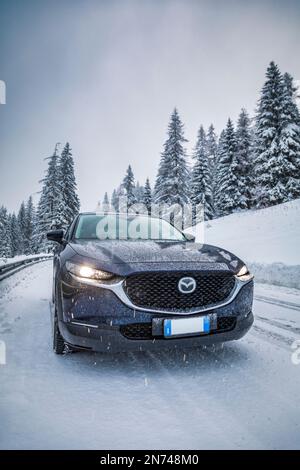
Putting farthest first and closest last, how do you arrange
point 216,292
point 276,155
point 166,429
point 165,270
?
point 276,155 → point 216,292 → point 165,270 → point 166,429

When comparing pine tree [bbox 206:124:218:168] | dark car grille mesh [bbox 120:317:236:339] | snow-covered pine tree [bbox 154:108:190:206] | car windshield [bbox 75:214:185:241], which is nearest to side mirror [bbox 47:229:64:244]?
car windshield [bbox 75:214:185:241]

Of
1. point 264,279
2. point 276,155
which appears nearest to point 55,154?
point 276,155

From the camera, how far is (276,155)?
938 inches

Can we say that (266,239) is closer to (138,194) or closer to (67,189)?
(67,189)

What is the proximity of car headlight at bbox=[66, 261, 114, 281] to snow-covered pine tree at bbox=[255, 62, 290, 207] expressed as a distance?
23.4 meters

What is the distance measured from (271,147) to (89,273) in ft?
80.8

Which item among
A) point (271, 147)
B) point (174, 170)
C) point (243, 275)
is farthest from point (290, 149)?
point (243, 275)

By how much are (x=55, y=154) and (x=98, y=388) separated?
1566 inches

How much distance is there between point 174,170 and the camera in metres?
32.2

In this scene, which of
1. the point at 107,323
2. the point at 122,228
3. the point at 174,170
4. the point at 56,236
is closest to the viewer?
the point at 107,323

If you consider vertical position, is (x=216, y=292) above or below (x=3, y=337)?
above

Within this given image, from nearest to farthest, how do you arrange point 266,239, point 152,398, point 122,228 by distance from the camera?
point 152,398 → point 122,228 → point 266,239

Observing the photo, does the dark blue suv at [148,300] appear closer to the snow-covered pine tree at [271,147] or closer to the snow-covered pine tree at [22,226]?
the snow-covered pine tree at [271,147]
